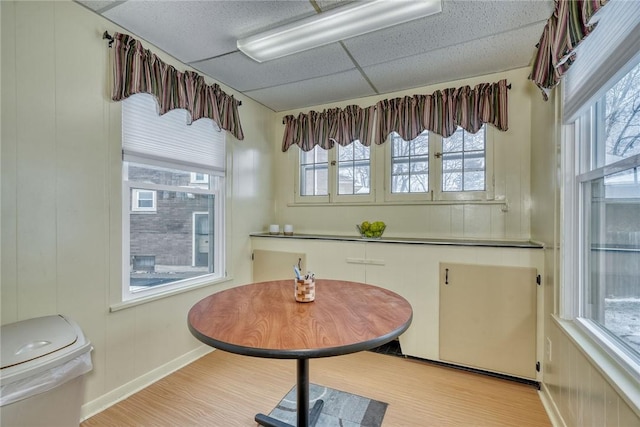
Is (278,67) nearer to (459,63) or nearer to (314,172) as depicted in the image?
(314,172)

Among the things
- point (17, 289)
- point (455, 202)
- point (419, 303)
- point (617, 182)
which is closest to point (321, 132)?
point (455, 202)

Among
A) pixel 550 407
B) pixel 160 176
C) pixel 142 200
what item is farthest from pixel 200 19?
pixel 550 407

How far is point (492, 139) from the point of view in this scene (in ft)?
8.61

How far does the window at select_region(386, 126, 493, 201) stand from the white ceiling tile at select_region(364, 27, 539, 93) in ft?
1.60

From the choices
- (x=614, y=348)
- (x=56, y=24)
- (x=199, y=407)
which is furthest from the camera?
(x=199, y=407)

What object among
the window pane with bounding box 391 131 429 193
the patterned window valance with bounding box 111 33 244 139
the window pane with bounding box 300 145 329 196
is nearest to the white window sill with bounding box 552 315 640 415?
the window pane with bounding box 391 131 429 193

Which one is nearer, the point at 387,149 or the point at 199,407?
the point at 199,407

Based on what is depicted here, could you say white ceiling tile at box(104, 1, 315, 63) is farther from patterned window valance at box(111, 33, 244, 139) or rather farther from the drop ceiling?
patterned window valance at box(111, 33, 244, 139)

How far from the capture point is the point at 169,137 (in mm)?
2342

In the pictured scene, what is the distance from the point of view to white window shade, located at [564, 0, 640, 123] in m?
1.05

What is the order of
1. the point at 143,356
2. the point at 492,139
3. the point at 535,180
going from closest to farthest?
the point at 143,356 → the point at 535,180 → the point at 492,139

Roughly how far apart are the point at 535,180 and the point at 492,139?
0.53 metres

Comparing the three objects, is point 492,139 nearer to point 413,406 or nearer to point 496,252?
point 496,252

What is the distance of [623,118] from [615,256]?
583mm
